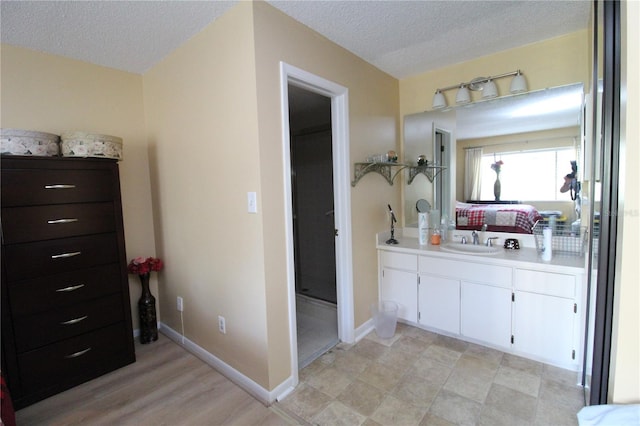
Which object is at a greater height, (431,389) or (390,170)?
(390,170)

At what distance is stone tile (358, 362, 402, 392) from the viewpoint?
1.92m

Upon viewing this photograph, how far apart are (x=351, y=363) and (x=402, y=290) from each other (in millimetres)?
796

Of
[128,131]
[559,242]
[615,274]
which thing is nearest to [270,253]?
[615,274]

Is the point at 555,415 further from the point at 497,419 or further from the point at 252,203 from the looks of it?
the point at 252,203

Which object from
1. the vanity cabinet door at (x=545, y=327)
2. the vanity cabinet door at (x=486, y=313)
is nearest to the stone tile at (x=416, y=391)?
the vanity cabinet door at (x=486, y=313)

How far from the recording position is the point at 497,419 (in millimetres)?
1612

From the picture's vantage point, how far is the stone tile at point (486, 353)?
7.00 ft

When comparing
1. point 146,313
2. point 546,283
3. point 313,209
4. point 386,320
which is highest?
point 313,209

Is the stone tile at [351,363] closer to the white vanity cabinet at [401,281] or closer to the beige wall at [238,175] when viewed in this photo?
the beige wall at [238,175]

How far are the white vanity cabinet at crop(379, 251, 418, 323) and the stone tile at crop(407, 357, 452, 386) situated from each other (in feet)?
1.62

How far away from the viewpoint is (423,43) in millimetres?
2240

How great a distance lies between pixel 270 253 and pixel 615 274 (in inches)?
58.4

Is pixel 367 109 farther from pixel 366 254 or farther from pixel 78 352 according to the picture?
pixel 78 352

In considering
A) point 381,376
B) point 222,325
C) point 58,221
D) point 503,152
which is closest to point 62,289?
point 58,221
